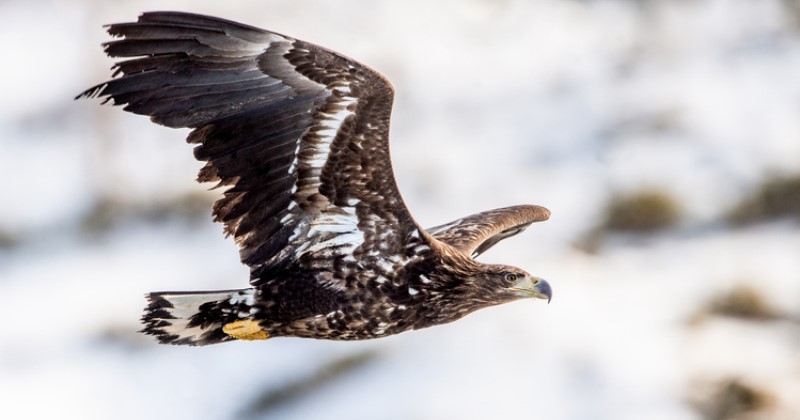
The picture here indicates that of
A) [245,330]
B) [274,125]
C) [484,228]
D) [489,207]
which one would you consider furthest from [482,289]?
[489,207]

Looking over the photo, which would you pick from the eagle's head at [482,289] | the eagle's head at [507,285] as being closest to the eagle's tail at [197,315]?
the eagle's head at [482,289]

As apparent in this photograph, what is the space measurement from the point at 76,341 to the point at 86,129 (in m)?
3.30

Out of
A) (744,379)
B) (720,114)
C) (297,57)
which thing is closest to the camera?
(297,57)

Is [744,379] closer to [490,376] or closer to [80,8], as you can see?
[490,376]

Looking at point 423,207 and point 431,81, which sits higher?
point 431,81

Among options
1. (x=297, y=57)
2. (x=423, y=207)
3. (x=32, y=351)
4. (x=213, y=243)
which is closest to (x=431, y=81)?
(x=423, y=207)

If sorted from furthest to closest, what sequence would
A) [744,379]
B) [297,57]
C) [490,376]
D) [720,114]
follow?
1. [720,114]
2. [744,379]
3. [490,376]
4. [297,57]

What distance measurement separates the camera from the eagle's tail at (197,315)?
29.5 ft

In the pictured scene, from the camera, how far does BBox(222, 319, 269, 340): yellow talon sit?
902cm

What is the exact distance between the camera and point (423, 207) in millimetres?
20703

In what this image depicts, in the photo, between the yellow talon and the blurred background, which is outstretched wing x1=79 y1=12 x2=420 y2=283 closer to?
the yellow talon

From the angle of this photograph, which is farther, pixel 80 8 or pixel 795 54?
pixel 795 54

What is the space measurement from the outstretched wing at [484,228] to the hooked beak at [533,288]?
0.58 m

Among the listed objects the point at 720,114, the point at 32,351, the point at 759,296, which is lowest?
the point at 32,351
